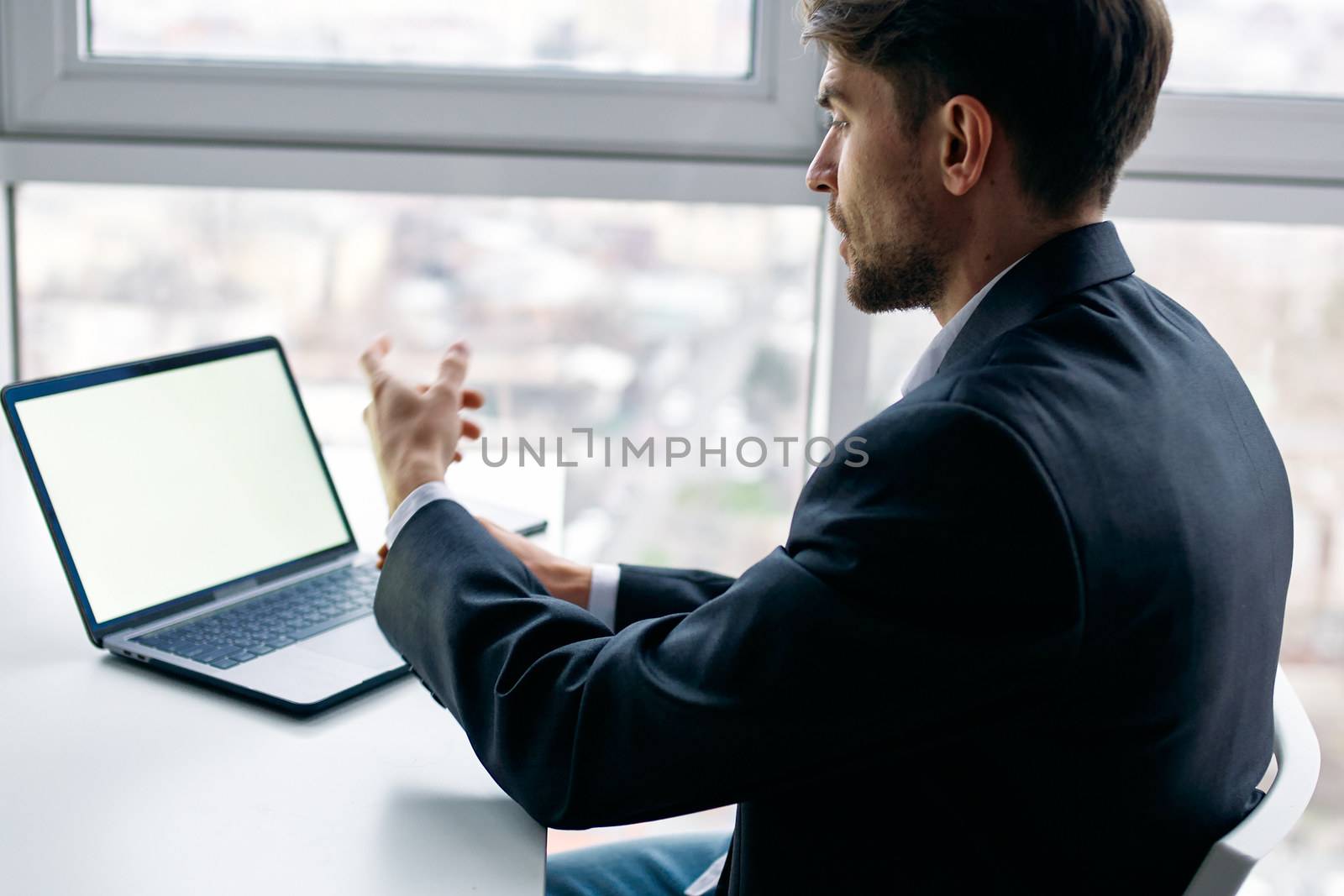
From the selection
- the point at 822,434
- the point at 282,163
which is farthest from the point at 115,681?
the point at 822,434

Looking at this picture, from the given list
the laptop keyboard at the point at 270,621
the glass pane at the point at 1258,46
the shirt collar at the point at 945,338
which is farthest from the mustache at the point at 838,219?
the glass pane at the point at 1258,46

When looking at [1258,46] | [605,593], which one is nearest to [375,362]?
[605,593]

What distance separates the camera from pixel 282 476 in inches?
47.7

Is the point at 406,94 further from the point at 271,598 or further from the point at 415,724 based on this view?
the point at 415,724

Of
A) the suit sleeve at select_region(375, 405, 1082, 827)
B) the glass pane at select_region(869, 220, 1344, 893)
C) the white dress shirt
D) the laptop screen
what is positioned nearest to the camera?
the suit sleeve at select_region(375, 405, 1082, 827)

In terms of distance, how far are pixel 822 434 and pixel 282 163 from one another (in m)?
0.85

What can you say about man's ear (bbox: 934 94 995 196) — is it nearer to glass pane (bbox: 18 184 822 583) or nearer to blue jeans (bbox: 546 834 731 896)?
blue jeans (bbox: 546 834 731 896)

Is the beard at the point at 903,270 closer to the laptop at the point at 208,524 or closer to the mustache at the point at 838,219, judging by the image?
the mustache at the point at 838,219

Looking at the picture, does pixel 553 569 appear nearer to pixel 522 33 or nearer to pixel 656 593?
pixel 656 593

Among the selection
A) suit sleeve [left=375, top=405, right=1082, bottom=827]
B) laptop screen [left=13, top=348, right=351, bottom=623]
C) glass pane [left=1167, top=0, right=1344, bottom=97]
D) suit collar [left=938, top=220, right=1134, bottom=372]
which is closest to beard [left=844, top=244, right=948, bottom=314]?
suit collar [left=938, top=220, right=1134, bottom=372]

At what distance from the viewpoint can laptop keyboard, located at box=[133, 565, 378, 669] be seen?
997 millimetres

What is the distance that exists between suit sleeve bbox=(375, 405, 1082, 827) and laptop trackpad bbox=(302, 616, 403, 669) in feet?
0.57

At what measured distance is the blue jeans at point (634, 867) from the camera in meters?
1.12

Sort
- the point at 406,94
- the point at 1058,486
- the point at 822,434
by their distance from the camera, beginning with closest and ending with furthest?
the point at 1058,486 → the point at 406,94 → the point at 822,434
